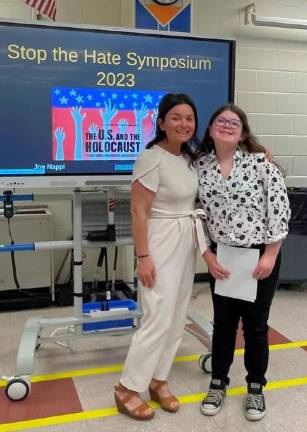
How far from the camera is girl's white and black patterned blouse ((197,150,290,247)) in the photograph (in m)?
2.18

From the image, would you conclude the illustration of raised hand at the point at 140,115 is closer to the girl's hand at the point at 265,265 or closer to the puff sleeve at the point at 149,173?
the puff sleeve at the point at 149,173

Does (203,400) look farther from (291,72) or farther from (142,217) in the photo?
(291,72)

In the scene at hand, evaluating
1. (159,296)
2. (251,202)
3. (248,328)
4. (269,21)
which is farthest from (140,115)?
(269,21)

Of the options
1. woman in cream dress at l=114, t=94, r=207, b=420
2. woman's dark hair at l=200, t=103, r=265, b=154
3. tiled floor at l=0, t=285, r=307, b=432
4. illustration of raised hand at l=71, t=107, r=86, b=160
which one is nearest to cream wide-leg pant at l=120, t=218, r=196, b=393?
woman in cream dress at l=114, t=94, r=207, b=420

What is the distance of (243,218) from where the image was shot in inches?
86.7

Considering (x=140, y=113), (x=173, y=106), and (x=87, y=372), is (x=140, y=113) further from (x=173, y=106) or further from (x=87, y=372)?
(x=87, y=372)

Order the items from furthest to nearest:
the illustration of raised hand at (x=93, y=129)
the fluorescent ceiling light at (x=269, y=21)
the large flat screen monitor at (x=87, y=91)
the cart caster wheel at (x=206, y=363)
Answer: the fluorescent ceiling light at (x=269, y=21)
the cart caster wheel at (x=206, y=363)
the illustration of raised hand at (x=93, y=129)
the large flat screen monitor at (x=87, y=91)

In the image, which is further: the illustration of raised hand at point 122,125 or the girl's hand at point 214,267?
the illustration of raised hand at point 122,125

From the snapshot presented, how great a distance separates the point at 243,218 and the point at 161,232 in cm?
37

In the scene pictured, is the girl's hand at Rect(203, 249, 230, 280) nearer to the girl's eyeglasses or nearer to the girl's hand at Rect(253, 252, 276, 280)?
the girl's hand at Rect(253, 252, 276, 280)

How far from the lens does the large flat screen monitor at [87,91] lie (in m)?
2.55

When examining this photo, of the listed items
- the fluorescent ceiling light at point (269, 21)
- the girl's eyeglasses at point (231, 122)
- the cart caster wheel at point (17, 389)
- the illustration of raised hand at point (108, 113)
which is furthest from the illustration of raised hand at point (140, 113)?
the fluorescent ceiling light at point (269, 21)

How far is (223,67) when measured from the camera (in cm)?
289

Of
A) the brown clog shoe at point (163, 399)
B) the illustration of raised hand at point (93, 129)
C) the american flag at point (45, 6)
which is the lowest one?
the brown clog shoe at point (163, 399)
